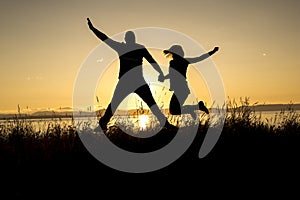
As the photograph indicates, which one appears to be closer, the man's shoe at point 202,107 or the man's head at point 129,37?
the man's head at point 129,37

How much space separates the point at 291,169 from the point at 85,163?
3.48m

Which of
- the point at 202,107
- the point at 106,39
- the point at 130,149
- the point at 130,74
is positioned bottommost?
the point at 130,149

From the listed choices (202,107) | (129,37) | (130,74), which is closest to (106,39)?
(129,37)

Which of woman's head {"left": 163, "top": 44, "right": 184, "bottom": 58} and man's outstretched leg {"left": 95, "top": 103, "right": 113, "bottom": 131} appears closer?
man's outstretched leg {"left": 95, "top": 103, "right": 113, "bottom": 131}

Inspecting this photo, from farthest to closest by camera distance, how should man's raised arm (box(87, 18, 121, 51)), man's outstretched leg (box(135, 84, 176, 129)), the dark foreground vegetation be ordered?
man's outstretched leg (box(135, 84, 176, 129)) → man's raised arm (box(87, 18, 121, 51)) → the dark foreground vegetation

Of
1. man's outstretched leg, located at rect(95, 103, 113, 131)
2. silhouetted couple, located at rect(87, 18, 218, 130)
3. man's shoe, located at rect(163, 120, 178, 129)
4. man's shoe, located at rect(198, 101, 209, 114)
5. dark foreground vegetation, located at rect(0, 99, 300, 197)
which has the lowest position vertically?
dark foreground vegetation, located at rect(0, 99, 300, 197)

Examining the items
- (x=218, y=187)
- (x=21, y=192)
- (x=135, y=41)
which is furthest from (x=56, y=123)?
(x=218, y=187)

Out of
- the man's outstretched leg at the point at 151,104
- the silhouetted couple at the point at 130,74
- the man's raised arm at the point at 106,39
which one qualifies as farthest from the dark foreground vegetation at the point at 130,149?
the man's raised arm at the point at 106,39

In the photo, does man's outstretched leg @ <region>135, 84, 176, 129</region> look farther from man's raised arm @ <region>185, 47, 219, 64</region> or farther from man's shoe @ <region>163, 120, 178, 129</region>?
man's raised arm @ <region>185, 47, 219, 64</region>

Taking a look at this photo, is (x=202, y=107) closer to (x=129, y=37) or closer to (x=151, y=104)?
(x=151, y=104)

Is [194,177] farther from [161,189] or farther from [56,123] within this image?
[56,123]

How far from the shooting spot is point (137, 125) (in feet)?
30.4

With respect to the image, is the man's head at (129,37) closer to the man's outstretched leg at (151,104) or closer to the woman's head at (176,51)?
the man's outstretched leg at (151,104)

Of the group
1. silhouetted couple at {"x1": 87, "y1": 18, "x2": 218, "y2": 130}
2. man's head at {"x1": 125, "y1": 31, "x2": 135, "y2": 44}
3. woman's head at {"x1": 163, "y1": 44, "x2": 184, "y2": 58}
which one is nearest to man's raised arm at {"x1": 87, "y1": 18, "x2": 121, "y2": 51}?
silhouetted couple at {"x1": 87, "y1": 18, "x2": 218, "y2": 130}
